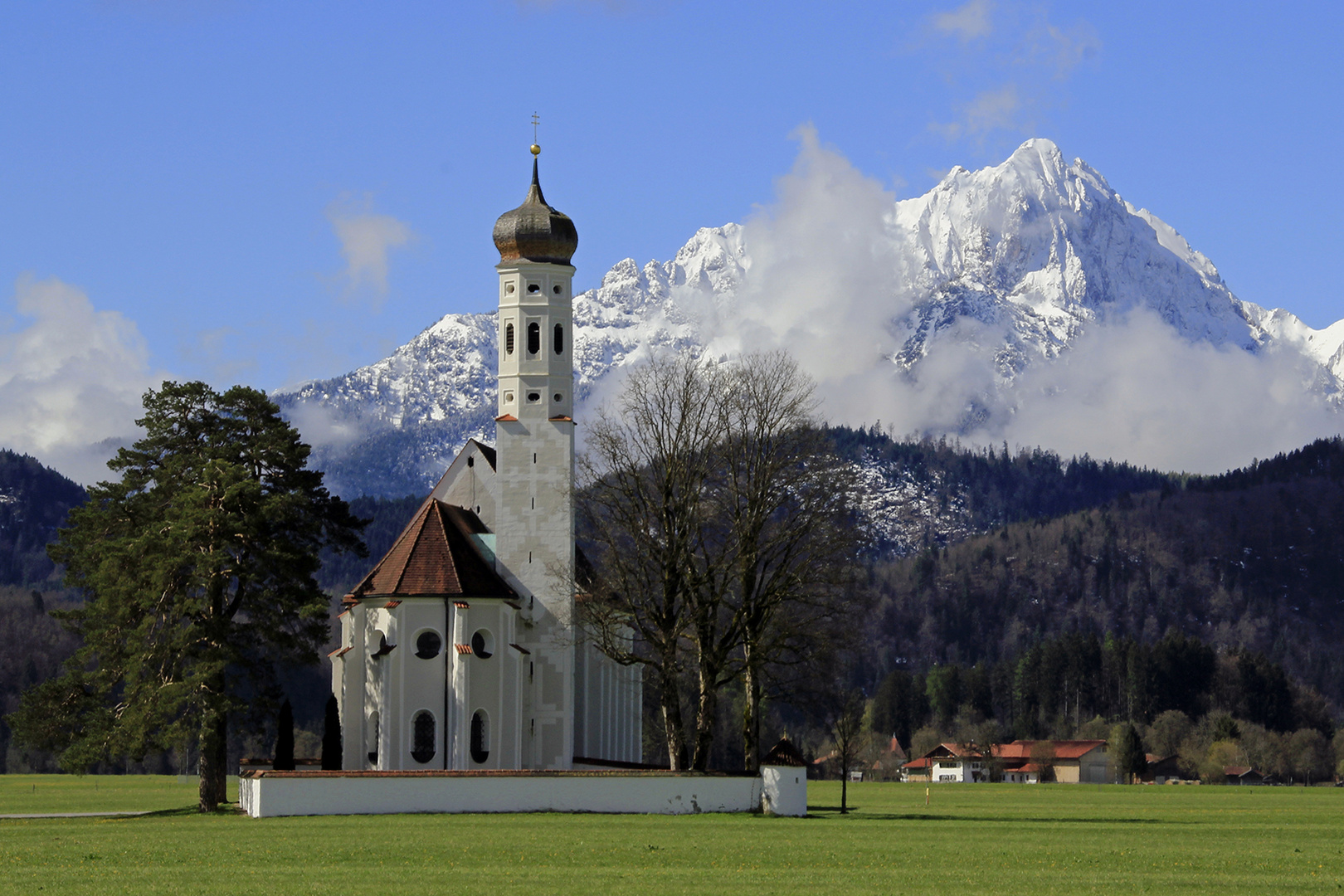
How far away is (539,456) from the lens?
71188 millimetres

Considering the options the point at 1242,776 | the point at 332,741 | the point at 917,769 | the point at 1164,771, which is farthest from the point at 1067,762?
the point at 332,741

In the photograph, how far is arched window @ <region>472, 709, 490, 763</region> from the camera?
6725 centimetres

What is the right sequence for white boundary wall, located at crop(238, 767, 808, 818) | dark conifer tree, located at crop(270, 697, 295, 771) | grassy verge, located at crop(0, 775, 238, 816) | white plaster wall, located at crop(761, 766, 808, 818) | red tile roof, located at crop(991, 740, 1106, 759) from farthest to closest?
1. red tile roof, located at crop(991, 740, 1106, 759)
2. grassy verge, located at crop(0, 775, 238, 816)
3. dark conifer tree, located at crop(270, 697, 295, 771)
4. white plaster wall, located at crop(761, 766, 808, 818)
5. white boundary wall, located at crop(238, 767, 808, 818)

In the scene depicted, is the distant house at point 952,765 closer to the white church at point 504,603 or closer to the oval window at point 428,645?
the white church at point 504,603

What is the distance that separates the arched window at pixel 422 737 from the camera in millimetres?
66188

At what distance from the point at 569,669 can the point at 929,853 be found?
108 feet

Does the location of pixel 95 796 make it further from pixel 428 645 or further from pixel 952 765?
pixel 952 765

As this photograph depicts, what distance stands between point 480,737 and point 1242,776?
109531mm

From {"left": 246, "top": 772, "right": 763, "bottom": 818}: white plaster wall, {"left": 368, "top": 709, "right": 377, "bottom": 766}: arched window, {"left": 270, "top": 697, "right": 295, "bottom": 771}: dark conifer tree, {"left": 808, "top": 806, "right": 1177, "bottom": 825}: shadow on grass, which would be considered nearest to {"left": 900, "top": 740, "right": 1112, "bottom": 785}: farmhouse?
{"left": 368, "top": 709, "right": 377, "bottom": 766}: arched window

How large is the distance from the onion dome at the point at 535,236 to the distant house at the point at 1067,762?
112 m

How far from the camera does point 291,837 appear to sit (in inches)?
1638

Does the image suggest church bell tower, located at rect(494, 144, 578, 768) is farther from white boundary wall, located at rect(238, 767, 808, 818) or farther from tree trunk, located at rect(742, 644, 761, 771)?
white boundary wall, located at rect(238, 767, 808, 818)

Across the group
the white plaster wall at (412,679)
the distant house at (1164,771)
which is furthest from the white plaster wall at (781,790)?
the distant house at (1164,771)

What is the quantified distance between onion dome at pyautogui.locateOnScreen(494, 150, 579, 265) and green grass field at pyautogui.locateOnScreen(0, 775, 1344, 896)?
→ 84.8 feet
